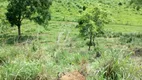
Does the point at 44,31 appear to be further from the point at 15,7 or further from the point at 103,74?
the point at 103,74

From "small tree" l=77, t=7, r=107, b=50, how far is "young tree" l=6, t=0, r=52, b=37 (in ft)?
28.9

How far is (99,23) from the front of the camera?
39.9 meters

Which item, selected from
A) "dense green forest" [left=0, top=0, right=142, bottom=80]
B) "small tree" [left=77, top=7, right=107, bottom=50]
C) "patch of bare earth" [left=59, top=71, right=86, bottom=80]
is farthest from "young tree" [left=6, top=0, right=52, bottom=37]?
"patch of bare earth" [left=59, top=71, right=86, bottom=80]

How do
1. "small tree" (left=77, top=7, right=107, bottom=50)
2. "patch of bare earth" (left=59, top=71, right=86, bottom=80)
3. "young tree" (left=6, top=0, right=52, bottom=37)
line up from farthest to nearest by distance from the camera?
"young tree" (left=6, top=0, right=52, bottom=37), "small tree" (left=77, top=7, right=107, bottom=50), "patch of bare earth" (left=59, top=71, right=86, bottom=80)

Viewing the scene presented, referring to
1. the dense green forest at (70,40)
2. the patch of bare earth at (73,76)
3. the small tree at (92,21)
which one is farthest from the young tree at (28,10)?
the patch of bare earth at (73,76)

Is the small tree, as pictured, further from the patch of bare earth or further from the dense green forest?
the patch of bare earth

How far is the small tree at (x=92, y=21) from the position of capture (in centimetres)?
3934

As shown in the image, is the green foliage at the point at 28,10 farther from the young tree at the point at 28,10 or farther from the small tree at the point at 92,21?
the small tree at the point at 92,21

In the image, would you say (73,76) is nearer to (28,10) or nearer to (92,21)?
(92,21)

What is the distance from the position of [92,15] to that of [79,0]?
2943 centimetres

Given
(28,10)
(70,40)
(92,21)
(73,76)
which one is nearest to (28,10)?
(28,10)

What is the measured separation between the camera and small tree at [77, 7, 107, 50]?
129ft

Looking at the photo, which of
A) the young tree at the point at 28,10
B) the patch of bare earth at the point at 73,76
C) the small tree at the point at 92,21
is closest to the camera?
the patch of bare earth at the point at 73,76

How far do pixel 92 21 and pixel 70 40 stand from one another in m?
27.7
